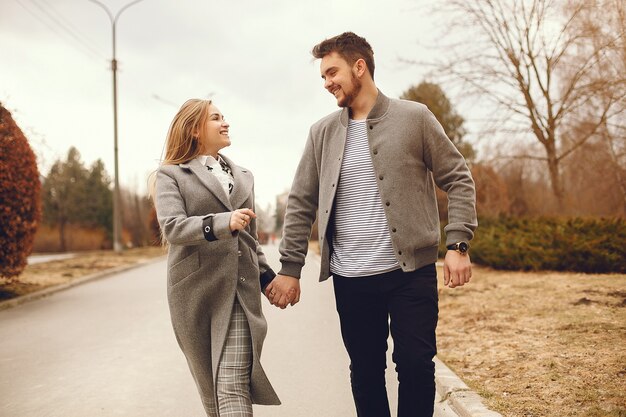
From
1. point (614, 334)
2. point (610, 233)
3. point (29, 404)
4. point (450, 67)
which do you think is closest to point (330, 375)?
point (29, 404)

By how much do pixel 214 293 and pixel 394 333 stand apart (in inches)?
35.9

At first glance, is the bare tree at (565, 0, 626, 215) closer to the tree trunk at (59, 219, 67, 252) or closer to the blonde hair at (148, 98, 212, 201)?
the blonde hair at (148, 98, 212, 201)

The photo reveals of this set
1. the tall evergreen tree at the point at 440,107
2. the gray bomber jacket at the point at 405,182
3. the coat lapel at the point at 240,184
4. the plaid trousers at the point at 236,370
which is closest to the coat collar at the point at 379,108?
the gray bomber jacket at the point at 405,182

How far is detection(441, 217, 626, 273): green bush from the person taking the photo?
1246cm

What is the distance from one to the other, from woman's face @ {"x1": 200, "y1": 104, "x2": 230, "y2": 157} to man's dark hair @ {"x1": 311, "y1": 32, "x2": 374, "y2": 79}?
0.62 m

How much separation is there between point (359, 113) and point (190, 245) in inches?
45.4

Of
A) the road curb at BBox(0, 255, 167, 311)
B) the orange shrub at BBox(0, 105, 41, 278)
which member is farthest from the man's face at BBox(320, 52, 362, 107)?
the road curb at BBox(0, 255, 167, 311)

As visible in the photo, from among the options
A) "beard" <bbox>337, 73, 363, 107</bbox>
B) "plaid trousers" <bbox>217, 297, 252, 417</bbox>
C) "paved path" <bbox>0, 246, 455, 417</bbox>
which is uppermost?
"beard" <bbox>337, 73, 363, 107</bbox>

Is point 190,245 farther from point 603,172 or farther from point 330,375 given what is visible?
point 603,172

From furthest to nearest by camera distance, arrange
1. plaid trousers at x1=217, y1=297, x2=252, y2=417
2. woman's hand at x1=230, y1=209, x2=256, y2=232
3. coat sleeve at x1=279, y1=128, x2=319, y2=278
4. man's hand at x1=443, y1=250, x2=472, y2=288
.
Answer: coat sleeve at x1=279, y1=128, x2=319, y2=278 < man's hand at x1=443, y1=250, x2=472, y2=288 < plaid trousers at x1=217, y1=297, x2=252, y2=417 < woman's hand at x1=230, y1=209, x2=256, y2=232

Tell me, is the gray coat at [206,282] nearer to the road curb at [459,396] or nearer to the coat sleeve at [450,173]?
the coat sleeve at [450,173]

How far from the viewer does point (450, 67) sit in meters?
18.3

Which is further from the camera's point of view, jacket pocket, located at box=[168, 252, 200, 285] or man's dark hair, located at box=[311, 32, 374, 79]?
man's dark hair, located at box=[311, 32, 374, 79]

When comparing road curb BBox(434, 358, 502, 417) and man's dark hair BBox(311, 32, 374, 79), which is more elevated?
man's dark hair BBox(311, 32, 374, 79)
